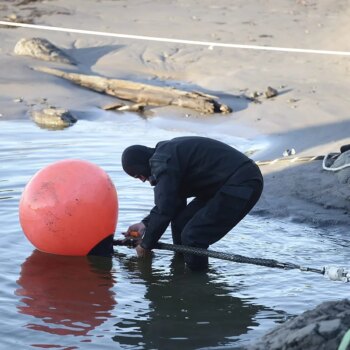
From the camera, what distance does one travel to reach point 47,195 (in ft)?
25.0

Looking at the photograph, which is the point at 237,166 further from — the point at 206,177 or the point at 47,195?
the point at 47,195

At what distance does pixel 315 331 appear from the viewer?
4977mm

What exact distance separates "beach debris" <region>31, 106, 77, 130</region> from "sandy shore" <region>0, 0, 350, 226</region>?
444 mm

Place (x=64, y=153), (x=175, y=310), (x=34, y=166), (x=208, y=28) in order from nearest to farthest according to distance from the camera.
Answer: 1. (x=175, y=310)
2. (x=34, y=166)
3. (x=64, y=153)
4. (x=208, y=28)

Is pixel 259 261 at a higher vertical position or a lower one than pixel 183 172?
lower

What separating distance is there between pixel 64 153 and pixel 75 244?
461cm

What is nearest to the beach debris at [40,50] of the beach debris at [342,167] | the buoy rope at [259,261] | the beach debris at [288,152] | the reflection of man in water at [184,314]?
the beach debris at [288,152]

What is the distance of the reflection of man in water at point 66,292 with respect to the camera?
6.84m

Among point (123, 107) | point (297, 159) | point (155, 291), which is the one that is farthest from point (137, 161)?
point (123, 107)

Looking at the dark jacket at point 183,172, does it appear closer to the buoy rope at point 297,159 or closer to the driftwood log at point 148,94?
the buoy rope at point 297,159

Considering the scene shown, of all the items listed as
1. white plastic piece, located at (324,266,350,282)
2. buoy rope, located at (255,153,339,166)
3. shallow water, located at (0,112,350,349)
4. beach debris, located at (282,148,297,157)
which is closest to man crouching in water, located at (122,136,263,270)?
shallow water, located at (0,112,350,349)

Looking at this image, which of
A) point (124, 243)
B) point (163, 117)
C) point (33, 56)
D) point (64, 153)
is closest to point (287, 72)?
point (163, 117)

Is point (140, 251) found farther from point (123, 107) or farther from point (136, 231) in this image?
point (123, 107)

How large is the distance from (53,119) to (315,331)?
31.3 feet
